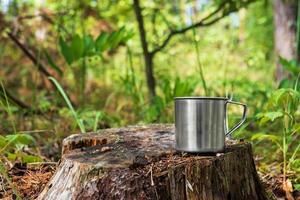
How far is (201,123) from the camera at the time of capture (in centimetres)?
138

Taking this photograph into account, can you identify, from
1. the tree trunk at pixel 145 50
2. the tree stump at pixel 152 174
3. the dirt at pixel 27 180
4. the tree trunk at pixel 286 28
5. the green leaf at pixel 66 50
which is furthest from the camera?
the tree trunk at pixel 286 28

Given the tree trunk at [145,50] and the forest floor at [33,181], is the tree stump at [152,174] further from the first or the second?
the tree trunk at [145,50]

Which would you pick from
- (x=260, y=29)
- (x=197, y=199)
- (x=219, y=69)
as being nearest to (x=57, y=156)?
(x=197, y=199)

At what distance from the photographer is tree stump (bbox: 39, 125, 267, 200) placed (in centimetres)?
130

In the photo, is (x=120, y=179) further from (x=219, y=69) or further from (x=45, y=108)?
(x=219, y=69)

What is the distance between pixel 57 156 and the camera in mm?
2180

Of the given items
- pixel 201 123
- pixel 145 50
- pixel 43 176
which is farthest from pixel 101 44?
pixel 201 123

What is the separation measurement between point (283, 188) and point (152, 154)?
26.8 inches

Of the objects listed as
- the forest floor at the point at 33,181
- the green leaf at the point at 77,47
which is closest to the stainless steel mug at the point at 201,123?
the forest floor at the point at 33,181

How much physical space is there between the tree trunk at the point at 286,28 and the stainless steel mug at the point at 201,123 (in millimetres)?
2790

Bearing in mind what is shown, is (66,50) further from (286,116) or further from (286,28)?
(286,28)

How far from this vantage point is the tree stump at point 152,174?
1.30 metres

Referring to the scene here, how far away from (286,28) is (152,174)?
3.15 metres

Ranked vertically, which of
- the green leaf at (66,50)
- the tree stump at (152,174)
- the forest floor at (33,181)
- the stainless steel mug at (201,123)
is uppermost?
the green leaf at (66,50)
